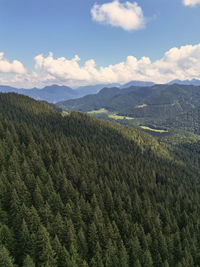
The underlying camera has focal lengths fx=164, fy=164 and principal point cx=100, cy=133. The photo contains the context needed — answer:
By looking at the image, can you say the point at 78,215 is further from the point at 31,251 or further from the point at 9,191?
the point at 9,191

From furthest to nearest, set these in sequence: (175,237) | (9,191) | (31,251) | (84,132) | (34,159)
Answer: (84,132) → (34,159) → (175,237) → (9,191) → (31,251)

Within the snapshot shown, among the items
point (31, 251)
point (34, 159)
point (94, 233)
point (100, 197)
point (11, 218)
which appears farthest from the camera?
point (34, 159)

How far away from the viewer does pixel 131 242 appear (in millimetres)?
49719

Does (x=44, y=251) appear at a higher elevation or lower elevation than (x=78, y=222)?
higher

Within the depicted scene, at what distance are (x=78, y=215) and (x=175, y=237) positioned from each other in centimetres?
3750

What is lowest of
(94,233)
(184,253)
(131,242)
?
(184,253)

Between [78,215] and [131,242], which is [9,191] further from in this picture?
[131,242]

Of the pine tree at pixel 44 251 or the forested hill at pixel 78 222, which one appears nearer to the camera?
the pine tree at pixel 44 251

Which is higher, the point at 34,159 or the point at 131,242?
the point at 34,159

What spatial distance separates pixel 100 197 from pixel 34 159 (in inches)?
1408

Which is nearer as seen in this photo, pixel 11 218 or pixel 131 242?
pixel 11 218

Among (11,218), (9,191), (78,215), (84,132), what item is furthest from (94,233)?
(84,132)

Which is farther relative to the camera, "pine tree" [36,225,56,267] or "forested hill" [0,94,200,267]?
"forested hill" [0,94,200,267]

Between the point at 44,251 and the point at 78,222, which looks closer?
the point at 44,251
